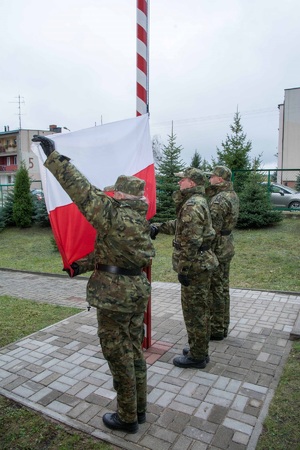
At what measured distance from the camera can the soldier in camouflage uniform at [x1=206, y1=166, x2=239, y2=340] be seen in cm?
448

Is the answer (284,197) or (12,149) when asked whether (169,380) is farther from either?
(12,149)

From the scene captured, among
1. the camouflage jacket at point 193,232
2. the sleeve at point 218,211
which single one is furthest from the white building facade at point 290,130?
the camouflage jacket at point 193,232

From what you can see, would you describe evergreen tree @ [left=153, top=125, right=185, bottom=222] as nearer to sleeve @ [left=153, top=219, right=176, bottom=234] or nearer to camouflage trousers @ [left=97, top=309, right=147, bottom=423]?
sleeve @ [left=153, top=219, right=176, bottom=234]

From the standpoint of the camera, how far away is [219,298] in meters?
4.53

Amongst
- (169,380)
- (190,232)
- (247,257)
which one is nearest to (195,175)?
(190,232)

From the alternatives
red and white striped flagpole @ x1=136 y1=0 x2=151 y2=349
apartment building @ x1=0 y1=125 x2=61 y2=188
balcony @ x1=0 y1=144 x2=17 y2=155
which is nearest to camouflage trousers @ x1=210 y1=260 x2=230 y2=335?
red and white striped flagpole @ x1=136 y1=0 x2=151 y2=349

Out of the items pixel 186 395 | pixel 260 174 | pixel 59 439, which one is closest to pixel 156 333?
pixel 186 395

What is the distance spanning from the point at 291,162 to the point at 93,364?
41755 mm

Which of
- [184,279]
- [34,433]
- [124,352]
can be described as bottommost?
[34,433]

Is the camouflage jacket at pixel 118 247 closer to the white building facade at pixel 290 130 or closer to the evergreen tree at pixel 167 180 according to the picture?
the evergreen tree at pixel 167 180

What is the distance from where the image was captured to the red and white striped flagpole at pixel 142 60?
13.4 ft

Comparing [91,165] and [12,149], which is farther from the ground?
[12,149]

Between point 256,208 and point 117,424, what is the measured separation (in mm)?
10618

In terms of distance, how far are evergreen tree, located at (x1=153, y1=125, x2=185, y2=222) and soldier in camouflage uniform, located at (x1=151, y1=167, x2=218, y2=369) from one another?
932 cm
